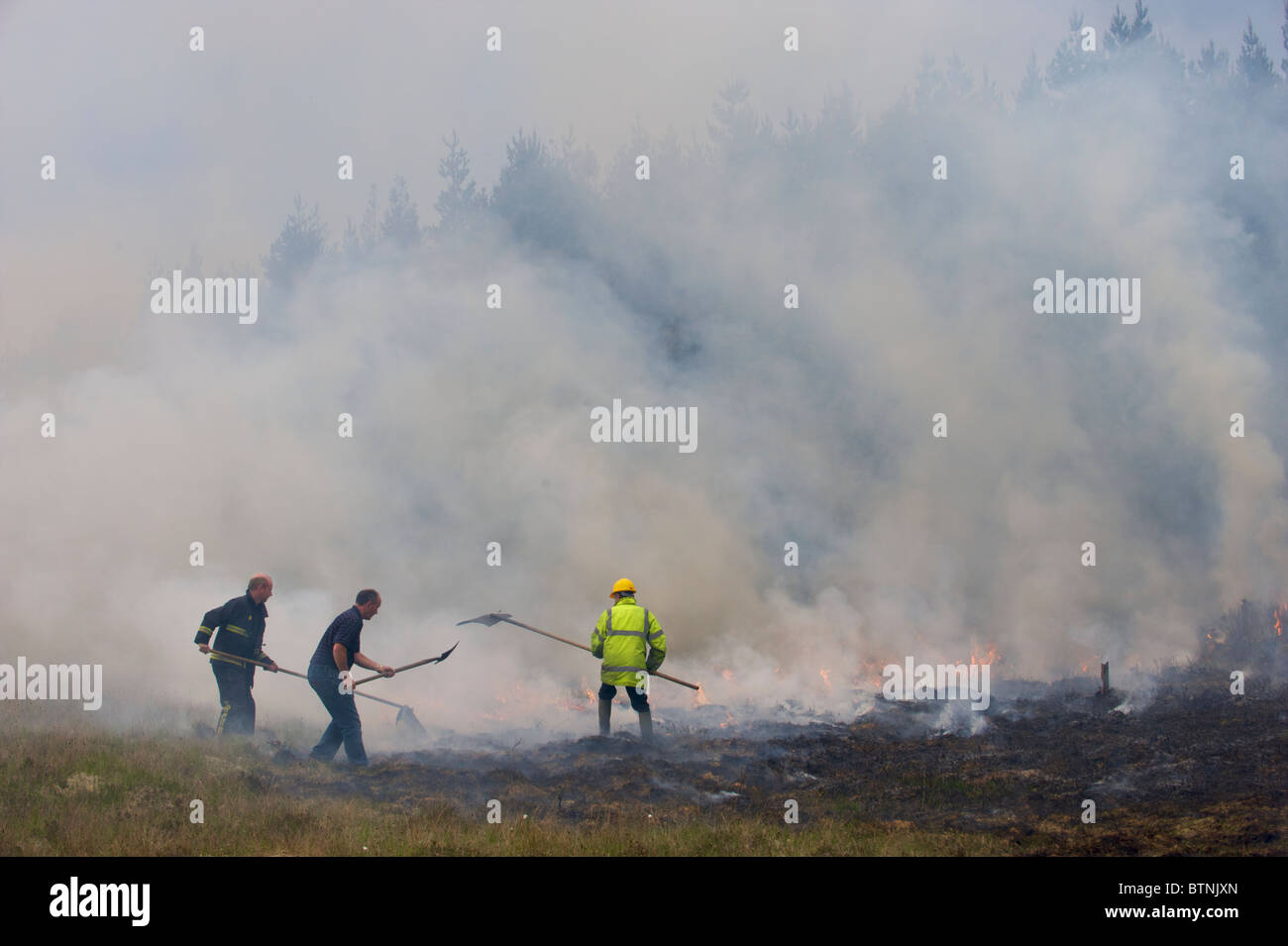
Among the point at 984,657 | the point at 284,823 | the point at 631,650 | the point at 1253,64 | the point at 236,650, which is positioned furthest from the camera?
the point at 1253,64

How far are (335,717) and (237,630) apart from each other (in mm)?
1736

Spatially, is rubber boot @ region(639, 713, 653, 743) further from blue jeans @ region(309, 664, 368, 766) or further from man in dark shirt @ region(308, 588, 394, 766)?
blue jeans @ region(309, 664, 368, 766)

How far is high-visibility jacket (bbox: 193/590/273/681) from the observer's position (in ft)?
42.1

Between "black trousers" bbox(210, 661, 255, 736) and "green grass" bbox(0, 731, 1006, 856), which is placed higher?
"black trousers" bbox(210, 661, 255, 736)

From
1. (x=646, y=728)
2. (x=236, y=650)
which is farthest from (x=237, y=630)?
(x=646, y=728)

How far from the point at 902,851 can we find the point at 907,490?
1594cm

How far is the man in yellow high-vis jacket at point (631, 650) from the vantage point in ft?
44.2

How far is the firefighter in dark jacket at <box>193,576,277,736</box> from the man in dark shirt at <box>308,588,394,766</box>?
101 centimetres

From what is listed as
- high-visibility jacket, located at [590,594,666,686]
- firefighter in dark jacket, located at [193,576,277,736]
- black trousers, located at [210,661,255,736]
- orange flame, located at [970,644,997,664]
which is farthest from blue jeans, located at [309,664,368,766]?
orange flame, located at [970,644,997,664]

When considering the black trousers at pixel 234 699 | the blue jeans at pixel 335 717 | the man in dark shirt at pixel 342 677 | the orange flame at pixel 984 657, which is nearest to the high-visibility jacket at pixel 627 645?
the man in dark shirt at pixel 342 677

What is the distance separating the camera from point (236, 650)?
12.9 metres

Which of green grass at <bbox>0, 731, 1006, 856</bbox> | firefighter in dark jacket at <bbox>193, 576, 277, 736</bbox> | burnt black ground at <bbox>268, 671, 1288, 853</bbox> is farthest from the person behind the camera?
firefighter in dark jacket at <bbox>193, 576, 277, 736</bbox>

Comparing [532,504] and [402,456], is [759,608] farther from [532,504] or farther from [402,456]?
[402,456]

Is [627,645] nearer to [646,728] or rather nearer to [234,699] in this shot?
[646,728]
